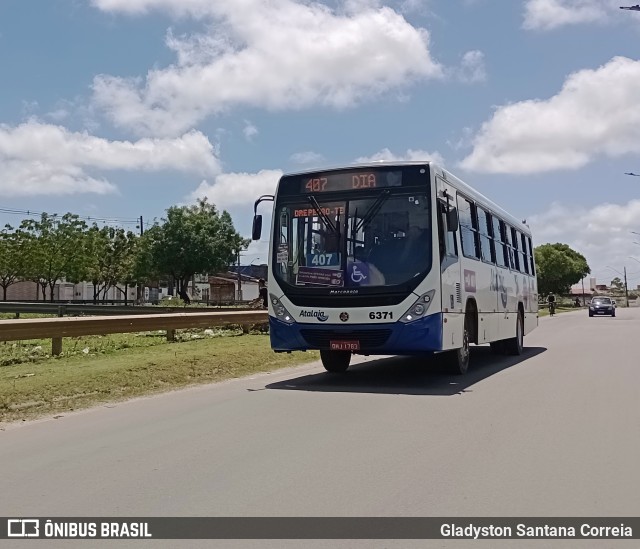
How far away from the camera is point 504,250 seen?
16562 mm

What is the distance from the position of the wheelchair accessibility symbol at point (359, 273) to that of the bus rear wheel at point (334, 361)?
2.63 m

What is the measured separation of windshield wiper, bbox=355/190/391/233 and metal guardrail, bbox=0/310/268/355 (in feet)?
21.8

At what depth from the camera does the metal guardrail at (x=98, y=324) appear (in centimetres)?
1292

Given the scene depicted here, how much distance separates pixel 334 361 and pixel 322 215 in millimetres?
3358

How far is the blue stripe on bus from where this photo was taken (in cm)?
1070

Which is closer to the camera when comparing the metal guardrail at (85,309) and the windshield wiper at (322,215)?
the windshield wiper at (322,215)

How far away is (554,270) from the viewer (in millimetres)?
91500

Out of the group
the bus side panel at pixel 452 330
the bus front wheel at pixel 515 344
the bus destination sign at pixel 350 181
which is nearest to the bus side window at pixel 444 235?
the bus destination sign at pixel 350 181

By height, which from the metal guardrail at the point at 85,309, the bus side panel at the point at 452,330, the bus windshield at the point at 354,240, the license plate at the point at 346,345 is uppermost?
the bus windshield at the point at 354,240

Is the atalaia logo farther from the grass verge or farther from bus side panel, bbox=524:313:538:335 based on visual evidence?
bus side panel, bbox=524:313:538:335

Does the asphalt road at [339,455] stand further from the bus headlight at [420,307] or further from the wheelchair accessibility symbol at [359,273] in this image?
the wheelchair accessibility symbol at [359,273]

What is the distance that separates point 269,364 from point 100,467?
29.8 ft

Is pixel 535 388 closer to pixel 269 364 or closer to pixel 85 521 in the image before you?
pixel 269 364

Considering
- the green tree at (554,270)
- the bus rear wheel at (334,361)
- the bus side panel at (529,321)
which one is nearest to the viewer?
the bus rear wheel at (334,361)
